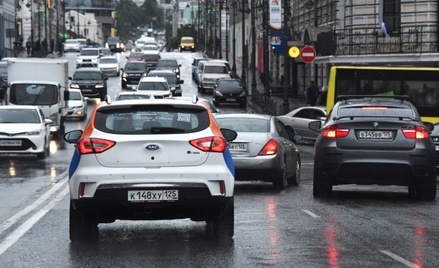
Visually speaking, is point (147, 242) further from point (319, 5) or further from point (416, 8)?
A: point (319, 5)

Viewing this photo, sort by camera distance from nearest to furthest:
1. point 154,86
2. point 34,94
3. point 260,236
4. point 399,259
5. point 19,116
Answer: point 399,259 → point 260,236 → point 19,116 → point 34,94 → point 154,86

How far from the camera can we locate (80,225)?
13.1 m

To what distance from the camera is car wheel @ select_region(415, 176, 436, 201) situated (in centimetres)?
1816

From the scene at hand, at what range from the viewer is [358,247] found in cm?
1238

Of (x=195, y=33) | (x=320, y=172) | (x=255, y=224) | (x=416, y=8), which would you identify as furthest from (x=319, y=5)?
(x=195, y=33)

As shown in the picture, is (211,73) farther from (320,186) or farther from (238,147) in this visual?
(320,186)

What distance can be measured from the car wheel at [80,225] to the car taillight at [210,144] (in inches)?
54.2

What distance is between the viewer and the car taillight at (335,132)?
18.2 m

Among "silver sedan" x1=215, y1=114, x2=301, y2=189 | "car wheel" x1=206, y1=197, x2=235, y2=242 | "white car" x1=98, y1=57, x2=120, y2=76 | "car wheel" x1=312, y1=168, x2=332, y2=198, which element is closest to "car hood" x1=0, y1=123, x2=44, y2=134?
"silver sedan" x1=215, y1=114, x2=301, y2=189

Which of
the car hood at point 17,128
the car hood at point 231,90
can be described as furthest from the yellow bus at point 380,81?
the car hood at point 231,90

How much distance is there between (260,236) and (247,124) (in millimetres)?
8261

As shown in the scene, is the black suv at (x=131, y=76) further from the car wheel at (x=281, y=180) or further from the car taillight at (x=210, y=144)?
the car taillight at (x=210, y=144)

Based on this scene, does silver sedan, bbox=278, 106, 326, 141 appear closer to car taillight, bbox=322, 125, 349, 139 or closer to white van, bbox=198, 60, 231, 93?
car taillight, bbox=322, 125, 349, 139

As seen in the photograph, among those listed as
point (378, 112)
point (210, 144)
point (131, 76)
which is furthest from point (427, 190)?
point (131, 76)
